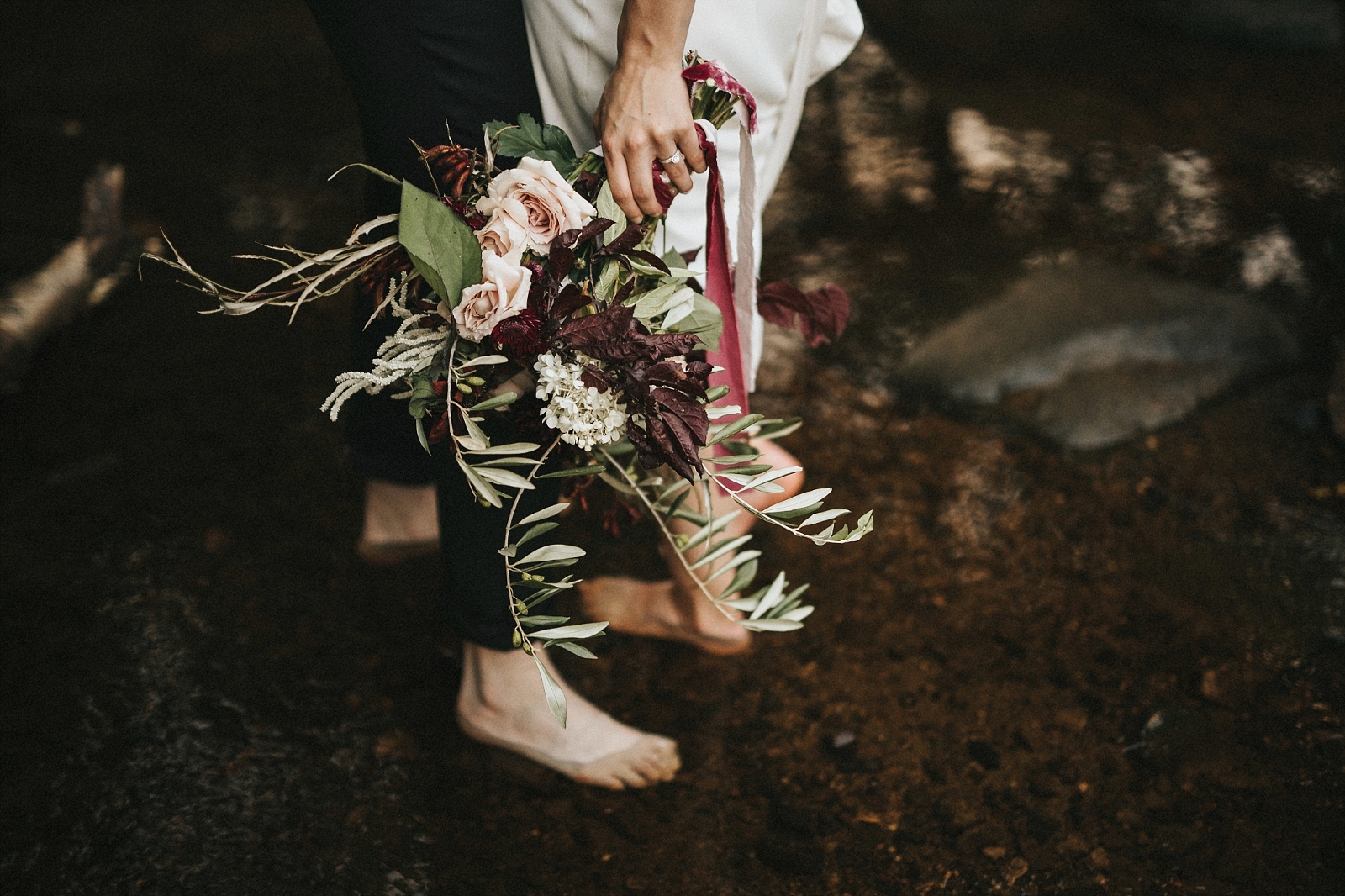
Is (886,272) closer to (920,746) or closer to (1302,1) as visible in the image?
(920,746)

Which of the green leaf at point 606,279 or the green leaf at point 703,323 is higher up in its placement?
the green leaf at point 606,279

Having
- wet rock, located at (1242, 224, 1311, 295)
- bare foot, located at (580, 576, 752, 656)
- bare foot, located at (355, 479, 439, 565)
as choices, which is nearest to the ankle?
bare foot, located at (355, 479, 439, 565)

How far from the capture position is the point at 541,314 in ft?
3.85

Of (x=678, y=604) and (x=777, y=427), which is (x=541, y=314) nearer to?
(x=777, y=427)

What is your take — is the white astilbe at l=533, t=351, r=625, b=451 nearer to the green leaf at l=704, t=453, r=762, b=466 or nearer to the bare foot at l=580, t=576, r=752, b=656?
the green leaf at l=704, t=453, r=762, b=466

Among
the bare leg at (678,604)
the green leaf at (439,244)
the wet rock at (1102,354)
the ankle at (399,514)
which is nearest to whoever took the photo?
the green leaf at (439,244)

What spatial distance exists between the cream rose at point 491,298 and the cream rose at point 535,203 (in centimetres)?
4

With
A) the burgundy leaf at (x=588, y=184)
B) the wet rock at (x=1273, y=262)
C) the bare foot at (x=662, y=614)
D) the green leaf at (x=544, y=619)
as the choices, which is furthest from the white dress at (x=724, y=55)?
the wet rock at (x=1273, y=262)

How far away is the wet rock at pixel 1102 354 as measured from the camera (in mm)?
2408

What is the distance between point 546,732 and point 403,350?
0.74 metres

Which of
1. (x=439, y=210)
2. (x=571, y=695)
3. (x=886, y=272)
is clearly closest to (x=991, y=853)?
(x=571, y=695)

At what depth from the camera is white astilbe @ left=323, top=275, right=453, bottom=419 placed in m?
1.17

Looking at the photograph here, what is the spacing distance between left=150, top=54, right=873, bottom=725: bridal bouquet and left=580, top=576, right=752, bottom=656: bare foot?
0.63m

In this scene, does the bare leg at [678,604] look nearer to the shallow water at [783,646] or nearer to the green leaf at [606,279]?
the shallow water at [783,646]
